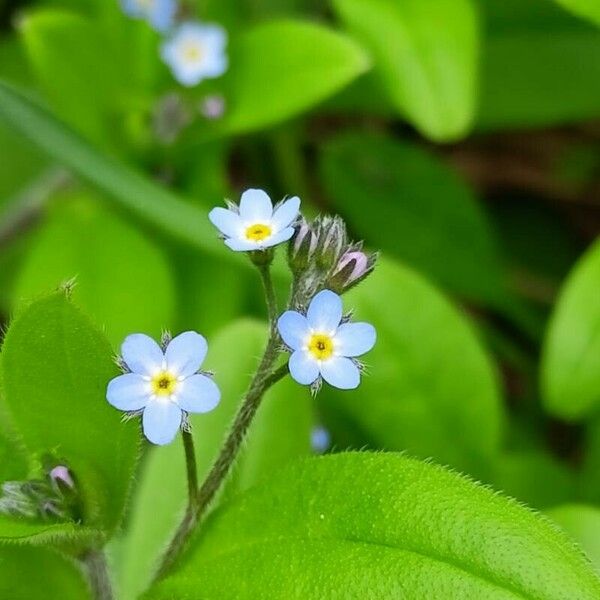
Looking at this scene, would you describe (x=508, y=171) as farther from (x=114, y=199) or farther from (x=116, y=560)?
(x=116, y=560)

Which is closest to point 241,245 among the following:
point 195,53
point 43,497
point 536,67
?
point 43,497

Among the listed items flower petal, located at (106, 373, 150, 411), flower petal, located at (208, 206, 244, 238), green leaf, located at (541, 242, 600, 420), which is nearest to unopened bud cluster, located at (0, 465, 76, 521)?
flower petal, located at (106, 373, 150, 411)

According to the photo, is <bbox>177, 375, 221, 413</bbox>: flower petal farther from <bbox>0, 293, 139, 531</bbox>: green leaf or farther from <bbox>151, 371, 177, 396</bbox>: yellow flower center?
<bbox>0, 293, 139, 531</bbox>: green leaf

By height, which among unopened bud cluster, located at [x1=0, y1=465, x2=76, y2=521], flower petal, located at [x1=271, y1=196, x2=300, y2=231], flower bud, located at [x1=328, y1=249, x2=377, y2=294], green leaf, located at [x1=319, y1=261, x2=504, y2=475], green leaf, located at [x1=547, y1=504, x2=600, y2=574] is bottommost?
green leaf, located at [x1=319, y1=261, x2=504, y2=475]

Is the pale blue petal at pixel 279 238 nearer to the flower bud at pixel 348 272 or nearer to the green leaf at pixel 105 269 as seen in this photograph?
the flower bud at pixel 348 272

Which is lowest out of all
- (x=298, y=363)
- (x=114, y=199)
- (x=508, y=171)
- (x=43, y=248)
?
(x=508, y=171)

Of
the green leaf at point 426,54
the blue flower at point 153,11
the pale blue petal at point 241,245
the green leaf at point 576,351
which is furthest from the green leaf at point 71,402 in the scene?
the blue flower at point 153,11

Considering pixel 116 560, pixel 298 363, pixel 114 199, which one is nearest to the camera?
pixel 298 363

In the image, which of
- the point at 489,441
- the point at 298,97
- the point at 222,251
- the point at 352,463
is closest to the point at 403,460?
the point at 352,463
